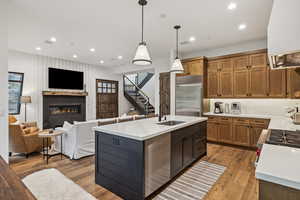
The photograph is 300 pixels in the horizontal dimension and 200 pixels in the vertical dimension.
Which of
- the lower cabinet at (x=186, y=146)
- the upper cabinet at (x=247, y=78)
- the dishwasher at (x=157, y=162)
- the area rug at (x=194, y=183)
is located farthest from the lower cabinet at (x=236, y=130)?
the dishwasher at (x=157, y=162)

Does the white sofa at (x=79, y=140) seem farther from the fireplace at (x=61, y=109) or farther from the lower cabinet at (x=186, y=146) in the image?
the fireplace at (x=61, y=109)

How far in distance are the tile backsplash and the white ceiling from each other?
1.75 meters

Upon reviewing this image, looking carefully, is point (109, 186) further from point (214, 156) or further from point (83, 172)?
point (214, 156)

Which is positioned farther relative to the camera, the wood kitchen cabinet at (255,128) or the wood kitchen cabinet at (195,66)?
the wood kitchen cabinet at (195,66)

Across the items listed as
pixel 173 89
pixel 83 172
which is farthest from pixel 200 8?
pixel 83 172

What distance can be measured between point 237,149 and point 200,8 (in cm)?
358

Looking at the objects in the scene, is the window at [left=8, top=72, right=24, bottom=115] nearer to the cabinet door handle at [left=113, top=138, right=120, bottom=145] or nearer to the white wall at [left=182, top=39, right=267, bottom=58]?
the cabinet door handle at [left=113, top=138, right=120, bottom=145]

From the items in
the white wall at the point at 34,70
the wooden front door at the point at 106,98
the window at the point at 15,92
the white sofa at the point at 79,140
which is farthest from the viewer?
the wooden front door at the point at 106,98

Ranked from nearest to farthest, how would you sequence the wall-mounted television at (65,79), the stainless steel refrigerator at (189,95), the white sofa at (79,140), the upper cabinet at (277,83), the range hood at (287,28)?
the range hood at (287,28) → the white sofa at (79,140) → the upper cabinet at (277,83) → the stainless steel refrigerator at (189,95) → the wall-mounted television at (65,79)

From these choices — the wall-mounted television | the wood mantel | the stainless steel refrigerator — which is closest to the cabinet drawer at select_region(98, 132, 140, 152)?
the stainless steel refrigerator

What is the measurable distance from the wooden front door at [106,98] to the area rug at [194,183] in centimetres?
622

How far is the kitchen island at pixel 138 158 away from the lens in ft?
6.42

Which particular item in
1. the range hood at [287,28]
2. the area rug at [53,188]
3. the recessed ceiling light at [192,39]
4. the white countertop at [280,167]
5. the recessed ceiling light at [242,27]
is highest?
the recessed ceiling light at [192,39]

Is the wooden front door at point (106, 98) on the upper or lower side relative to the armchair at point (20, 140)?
upper
